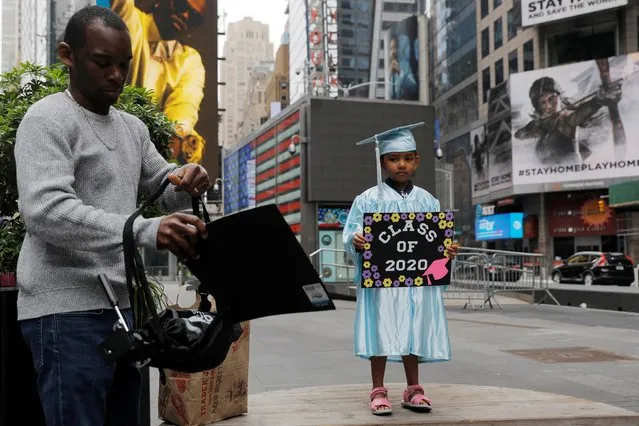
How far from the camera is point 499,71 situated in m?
56.8

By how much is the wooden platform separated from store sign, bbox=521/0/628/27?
47461 mm

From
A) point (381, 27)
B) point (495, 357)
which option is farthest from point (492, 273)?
point (381, 27)

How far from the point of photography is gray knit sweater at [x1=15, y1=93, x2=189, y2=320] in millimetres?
1915

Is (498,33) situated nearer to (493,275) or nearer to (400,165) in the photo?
(493,275)

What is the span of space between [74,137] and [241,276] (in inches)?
25.2

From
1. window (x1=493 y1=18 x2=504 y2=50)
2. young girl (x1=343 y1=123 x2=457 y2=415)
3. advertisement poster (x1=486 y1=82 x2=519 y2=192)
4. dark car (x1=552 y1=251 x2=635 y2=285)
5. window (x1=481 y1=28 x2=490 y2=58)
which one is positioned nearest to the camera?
young girl (x1=343 y1=123 x2=457 y2=415)

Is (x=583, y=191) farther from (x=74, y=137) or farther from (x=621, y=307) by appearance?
(x=74, y=137)

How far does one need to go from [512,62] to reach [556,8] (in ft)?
21.5

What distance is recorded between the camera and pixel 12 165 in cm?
384

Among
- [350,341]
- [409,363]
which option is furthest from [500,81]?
[409,363]

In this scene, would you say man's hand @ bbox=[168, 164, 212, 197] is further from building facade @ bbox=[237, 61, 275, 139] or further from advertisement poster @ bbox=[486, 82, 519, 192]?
building facade @ bbox=[237, 61, 275, 139]

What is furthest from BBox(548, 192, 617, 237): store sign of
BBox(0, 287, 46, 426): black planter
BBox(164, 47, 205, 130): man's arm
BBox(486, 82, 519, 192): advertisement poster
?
BBox(0, 287, 46, 426): black planter

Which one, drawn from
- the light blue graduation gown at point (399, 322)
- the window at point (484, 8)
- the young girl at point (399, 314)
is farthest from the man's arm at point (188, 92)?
the light blue graduation gown at point (399, 322)

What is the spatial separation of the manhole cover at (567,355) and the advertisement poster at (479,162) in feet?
156
